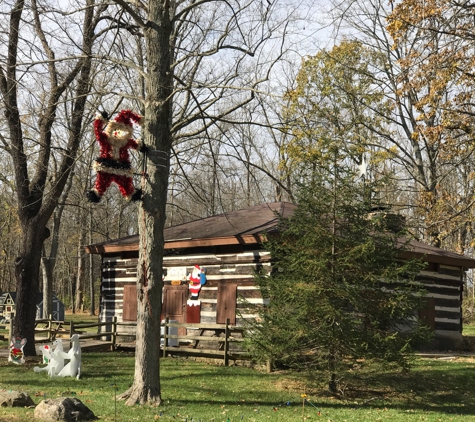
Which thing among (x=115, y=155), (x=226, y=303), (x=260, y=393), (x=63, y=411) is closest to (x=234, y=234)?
(x=226, y=303)

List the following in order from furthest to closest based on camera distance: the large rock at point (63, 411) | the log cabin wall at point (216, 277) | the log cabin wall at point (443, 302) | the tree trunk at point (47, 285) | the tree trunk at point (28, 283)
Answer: the tree trunk at point (47, 285) < the log cabin wall at point (443, 302) < the tree trunk at point (28, 283) < the log cabin wall at point (216, 277) < the large rock at point (63, 411)

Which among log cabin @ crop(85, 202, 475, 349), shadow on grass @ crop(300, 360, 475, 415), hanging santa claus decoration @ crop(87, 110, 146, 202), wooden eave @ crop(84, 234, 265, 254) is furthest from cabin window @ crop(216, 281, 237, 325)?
A: hanging santa claus decoration @ crop(87, 110, 146, 202)

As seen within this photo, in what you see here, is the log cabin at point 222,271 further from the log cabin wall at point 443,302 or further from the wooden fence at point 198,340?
the wooden fence at point 198,340

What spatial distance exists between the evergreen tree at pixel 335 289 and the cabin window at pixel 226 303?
209 inches

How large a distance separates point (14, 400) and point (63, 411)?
61.3 inches

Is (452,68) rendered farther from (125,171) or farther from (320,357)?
(125,171)

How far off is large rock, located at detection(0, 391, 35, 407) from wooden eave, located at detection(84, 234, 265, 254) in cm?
765

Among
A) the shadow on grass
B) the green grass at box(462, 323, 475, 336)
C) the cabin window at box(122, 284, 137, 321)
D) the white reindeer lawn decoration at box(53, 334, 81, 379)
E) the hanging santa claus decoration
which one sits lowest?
the green grass at box(462, 323, 475, 336)

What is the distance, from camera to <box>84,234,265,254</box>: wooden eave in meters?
16.7

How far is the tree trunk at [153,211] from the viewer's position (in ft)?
34.6

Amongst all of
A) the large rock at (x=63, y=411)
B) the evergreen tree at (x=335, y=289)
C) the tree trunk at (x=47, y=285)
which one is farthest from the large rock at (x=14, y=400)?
the tree trunk at (x=47, y=285)

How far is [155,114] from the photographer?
11000 mm

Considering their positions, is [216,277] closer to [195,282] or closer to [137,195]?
[195,282]

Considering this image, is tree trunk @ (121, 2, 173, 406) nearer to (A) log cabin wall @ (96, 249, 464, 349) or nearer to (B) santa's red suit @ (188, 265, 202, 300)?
(A) log cabin wall @ (96, 249, 464, 349)
